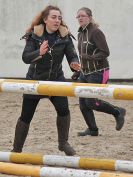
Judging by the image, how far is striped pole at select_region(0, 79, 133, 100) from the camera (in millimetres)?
4359

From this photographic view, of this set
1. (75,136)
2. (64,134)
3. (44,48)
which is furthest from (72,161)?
(75,136)

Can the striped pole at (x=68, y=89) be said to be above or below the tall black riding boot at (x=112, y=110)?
above

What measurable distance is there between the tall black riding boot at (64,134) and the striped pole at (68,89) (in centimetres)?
145

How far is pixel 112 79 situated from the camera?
43.8ft

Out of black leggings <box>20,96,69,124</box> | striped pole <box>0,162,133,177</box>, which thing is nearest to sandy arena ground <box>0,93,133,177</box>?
striped pole <box>0,162,133,177</box>

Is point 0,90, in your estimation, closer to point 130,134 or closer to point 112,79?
point 130,134

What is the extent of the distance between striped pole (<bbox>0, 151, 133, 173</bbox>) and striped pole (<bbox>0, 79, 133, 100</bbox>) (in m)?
1.02

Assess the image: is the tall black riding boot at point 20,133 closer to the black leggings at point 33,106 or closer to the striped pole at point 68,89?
the black leggings at point 33,106

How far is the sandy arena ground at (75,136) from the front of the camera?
6777 mm

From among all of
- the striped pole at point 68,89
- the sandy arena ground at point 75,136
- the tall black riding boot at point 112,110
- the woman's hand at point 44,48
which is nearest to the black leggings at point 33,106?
the woman's hand at point 44,48

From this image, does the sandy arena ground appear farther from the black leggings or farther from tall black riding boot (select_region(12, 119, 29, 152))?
the black leggings

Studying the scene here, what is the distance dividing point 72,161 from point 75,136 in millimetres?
2267

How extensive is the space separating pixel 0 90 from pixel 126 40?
8682mm

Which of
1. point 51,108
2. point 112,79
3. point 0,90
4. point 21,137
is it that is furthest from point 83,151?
point 112,79
